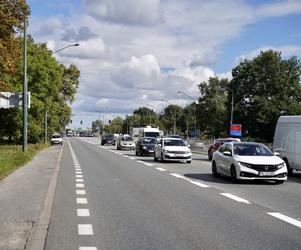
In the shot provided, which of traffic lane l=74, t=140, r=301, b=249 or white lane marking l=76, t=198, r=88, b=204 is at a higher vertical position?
traffic lane l=74, t=140, r=301, b=249

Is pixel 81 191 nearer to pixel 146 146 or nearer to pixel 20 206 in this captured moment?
pixel 20 206

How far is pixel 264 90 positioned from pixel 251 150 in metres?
79.0

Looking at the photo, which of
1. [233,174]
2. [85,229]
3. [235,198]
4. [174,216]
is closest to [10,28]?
[233,174]

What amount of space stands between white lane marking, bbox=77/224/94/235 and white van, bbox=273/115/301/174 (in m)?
13.2

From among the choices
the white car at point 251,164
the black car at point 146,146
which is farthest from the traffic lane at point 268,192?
the black car at point 146,146

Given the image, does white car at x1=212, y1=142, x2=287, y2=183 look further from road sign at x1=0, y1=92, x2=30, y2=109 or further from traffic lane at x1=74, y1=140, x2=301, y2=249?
road sign at x1=0, y1=92, x2=30, y2=109

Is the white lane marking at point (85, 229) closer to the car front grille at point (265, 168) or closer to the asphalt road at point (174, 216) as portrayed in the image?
the asphalt road at point (174, 216)

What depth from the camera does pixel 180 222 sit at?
9.98 metres

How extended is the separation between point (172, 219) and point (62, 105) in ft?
237

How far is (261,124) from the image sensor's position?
95.0m

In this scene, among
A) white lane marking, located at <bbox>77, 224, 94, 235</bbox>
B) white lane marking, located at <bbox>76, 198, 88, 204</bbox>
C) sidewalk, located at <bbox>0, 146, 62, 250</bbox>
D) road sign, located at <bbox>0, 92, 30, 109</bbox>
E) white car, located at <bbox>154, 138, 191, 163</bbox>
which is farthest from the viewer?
road sign, located at <bbox>0, 92, 30, 109</bbox>

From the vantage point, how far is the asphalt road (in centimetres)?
826

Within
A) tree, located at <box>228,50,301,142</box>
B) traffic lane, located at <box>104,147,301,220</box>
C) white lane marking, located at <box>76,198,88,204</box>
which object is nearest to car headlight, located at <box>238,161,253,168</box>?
traffic lane, located at <box>104,147,301,220</box>

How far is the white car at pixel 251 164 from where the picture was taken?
17797 millimetres
